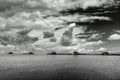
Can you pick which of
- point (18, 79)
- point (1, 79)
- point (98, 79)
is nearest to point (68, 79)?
point (98, 79)

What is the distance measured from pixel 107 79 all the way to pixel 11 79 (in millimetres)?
54064

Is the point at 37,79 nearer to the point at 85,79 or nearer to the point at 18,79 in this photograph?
the point at 18,79

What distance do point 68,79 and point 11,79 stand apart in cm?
3210

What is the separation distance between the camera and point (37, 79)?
7588 cm

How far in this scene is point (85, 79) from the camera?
248 feet

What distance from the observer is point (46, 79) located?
75.4m

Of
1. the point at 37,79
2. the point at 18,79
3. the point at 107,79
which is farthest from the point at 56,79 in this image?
the point at 107,79

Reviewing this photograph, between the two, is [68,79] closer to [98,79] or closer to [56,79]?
[56,79]

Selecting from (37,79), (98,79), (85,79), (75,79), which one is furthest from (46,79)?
(98,79)

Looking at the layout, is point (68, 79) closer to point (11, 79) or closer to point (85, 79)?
point (85, 79)

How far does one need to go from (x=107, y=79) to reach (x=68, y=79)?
21981 millimetres

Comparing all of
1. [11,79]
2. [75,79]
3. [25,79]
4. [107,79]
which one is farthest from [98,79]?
[11,79]

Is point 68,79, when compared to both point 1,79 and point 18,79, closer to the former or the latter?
point 18,79

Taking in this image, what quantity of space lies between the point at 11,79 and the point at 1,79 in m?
6.43
